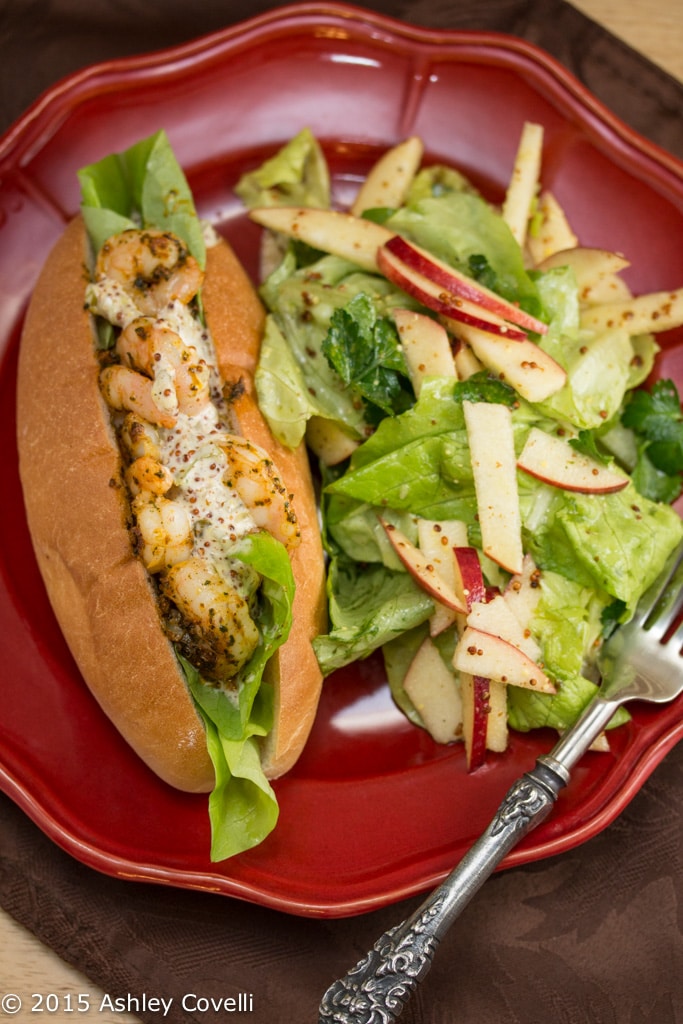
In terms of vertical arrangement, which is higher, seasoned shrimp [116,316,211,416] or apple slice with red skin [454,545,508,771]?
seasoned shrimp [116,316,211,416]

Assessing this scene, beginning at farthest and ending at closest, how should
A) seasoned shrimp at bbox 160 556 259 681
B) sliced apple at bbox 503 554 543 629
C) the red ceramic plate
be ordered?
1. sliced apple at bbox 503 554 543 629
2. the red ceramic plate
3. seasoned shrimp at bbox 160 556 259 681

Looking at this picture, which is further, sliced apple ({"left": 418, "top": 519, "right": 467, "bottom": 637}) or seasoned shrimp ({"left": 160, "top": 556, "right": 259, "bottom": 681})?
sliced apple ({"left": 418, "top": 519, "right": 467, "bottom": 637})

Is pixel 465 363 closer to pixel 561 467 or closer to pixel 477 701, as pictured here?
pixel 561 467

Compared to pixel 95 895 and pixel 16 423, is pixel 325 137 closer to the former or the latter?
pixel 16 423

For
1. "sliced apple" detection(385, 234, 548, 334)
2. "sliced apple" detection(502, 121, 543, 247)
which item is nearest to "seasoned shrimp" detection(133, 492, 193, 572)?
"sliced apple" detection(385, 234, 548, 334)

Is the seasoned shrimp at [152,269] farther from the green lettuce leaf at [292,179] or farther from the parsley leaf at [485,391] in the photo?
the parsley leaf at [485,391]

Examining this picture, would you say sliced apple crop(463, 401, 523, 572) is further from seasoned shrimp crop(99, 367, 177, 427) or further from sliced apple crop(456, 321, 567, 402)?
seasoned shrimp crop(99, 367, 177, 427)

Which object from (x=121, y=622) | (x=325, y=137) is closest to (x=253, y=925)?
(x=121, y=622)
